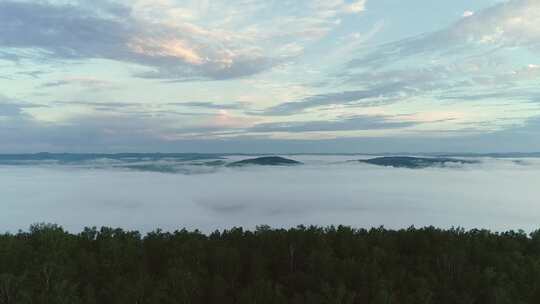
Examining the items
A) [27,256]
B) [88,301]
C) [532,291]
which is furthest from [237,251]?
[532,291]

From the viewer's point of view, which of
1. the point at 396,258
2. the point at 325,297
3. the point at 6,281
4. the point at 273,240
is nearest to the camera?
the point at 6,281

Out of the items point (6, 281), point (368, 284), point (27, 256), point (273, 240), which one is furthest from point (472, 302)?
point (27, 256)

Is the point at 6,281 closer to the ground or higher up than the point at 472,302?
higher up

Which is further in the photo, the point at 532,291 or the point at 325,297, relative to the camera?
the point at 532,291

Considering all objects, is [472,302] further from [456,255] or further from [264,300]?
[264,300]

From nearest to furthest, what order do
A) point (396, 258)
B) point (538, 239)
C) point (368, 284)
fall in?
point (368, 284) < point (396, 258) < point (538, 239)

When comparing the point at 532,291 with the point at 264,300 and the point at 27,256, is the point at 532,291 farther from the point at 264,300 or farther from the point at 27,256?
the point at 27,256
